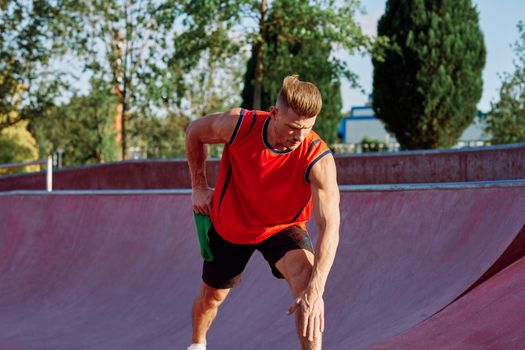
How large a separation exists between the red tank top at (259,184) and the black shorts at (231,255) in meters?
0.05

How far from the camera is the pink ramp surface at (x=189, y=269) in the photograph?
559 centimetres

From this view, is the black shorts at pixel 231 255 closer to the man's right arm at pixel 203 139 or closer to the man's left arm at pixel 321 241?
the man's right arm at pixel 203 139

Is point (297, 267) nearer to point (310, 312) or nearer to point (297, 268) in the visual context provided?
point (297, 268)

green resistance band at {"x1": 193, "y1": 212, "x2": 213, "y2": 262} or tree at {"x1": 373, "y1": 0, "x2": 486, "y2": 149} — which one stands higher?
tree at {"x1": 373, "y1": 0, "x2": 486, "y2": 149}

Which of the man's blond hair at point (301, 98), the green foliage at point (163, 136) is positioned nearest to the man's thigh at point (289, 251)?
the man's blond hair at point (301, 98)

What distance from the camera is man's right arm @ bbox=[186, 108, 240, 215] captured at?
164 inches

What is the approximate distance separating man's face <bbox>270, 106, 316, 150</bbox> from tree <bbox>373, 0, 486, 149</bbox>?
19152mm

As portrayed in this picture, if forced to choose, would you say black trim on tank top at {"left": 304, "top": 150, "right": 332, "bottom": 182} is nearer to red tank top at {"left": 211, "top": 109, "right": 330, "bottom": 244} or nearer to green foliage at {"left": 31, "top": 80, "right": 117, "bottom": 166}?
red tank top at {"left": 211, "top": 109, "right": 330, "bottom": 244}

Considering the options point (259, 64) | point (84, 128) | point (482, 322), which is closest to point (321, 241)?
point (482, 322)

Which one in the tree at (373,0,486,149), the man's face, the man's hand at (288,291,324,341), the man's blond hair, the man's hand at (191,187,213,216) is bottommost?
the man's hand at (288,291,324,341)

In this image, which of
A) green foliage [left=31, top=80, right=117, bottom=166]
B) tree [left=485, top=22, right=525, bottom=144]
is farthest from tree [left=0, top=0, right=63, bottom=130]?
tree [left=485, top=22, right=525, bottom=144]

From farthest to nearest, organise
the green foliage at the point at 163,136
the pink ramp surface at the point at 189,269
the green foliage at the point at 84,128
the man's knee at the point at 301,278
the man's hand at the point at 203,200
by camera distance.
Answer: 1. the green foliage at the point at 163,136
2. the green foliage at the point at 84,128
3. the pink ramp surface at the point at 189,269
4. the man's hand at the point at 203,200
5. the man's knee at the point at 301,278

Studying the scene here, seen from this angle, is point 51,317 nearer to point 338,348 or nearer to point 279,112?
point 338,348

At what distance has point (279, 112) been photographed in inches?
145
